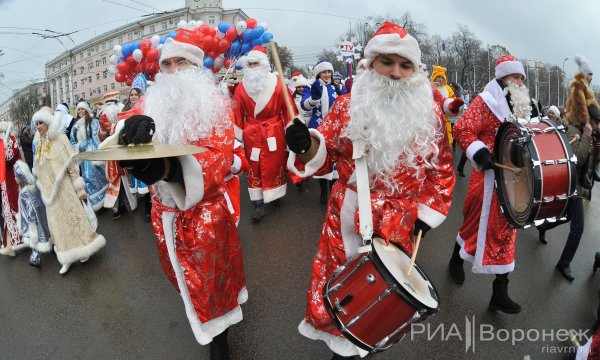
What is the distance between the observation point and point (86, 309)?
3686 mm

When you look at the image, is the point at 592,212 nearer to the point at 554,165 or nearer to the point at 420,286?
the point at 554,165

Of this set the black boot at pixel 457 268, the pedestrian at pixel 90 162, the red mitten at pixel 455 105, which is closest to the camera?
the red mitten at pixel 455 105

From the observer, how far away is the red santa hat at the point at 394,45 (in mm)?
2062

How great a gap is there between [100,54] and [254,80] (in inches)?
2294

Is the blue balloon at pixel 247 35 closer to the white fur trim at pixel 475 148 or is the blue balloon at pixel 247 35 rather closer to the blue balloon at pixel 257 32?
the blue balloon at pixel 257 32

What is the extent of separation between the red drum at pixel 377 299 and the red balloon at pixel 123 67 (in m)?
4.60

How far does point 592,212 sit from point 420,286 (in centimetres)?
A: 566

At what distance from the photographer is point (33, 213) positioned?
5023 millimetres

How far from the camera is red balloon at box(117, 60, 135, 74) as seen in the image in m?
5.15

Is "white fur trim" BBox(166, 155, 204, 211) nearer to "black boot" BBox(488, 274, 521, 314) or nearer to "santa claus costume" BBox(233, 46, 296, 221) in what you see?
"black boot" BBox(488, 274, 521, 314)

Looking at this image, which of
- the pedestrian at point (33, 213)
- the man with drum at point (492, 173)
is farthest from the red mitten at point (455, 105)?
the pedestrian at point (33, 213)

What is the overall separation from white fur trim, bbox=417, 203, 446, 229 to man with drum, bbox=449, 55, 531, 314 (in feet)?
3.46

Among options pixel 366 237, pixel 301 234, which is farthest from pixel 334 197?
pixel 301 234

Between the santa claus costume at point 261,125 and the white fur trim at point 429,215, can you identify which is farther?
the santa claus costume at point 261,125
